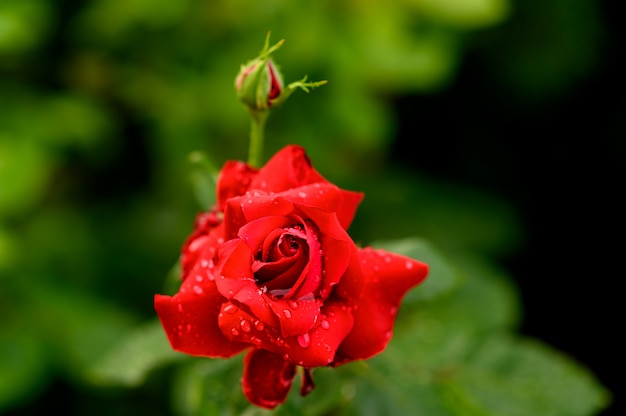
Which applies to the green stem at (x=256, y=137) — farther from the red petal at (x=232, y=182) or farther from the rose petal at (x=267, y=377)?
the rose petal at (x=267, y=377)

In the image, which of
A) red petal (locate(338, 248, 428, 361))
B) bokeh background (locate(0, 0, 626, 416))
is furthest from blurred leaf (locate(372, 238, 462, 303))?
bokeh background (locate(0, 0, 626, 416))

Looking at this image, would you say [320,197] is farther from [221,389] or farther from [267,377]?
[221,389]

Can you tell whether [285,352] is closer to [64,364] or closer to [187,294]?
[187,294]

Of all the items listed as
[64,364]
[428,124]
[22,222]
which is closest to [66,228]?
[22,222]

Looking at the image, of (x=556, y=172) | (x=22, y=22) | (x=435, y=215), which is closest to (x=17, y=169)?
(x=22, y=22)

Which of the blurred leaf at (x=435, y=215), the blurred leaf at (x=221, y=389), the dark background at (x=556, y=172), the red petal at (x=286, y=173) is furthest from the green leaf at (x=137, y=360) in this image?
the dark background at (x=556, y=172)

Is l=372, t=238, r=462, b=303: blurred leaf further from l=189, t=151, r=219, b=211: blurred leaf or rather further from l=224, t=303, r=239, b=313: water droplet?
l=224, t=303, r=239, b=313: water droplet
